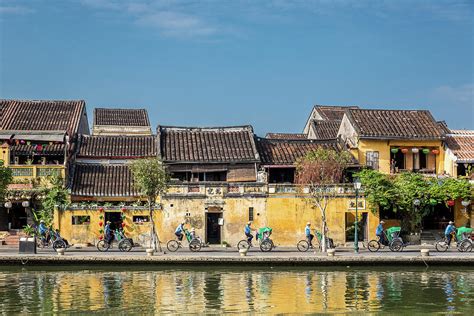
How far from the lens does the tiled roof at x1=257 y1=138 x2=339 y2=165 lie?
50.2m

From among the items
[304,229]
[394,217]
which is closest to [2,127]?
[304,229]

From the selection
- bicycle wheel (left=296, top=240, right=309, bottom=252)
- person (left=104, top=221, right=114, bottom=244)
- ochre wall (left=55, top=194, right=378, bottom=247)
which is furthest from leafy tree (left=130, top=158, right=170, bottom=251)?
bicycle wheel (left=296, top=240, right=309, bottom=252)

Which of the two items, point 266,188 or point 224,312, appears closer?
point 224,312

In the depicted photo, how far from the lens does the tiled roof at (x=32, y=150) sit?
4931 cm

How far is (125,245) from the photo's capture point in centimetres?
4225

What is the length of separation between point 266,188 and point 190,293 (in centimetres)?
1702

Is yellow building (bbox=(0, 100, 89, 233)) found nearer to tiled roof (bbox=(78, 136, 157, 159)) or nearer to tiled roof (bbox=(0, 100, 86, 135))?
tiled roof (bbox=(0, 100, 86, 135))

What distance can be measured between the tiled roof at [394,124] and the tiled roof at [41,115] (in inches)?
716

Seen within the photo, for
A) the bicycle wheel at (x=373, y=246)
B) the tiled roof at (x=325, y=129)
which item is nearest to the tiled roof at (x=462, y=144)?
the bicycle wheel at (x=373, y=246)

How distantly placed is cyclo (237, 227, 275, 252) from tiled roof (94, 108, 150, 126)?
79.6ft

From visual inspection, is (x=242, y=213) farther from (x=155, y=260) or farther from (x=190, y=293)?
(x=190, y=293)

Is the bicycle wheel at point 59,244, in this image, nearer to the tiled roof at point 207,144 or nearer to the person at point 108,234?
the person at point 108,234

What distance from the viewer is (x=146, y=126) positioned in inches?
2571

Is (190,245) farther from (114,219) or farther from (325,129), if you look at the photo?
(325,129)
